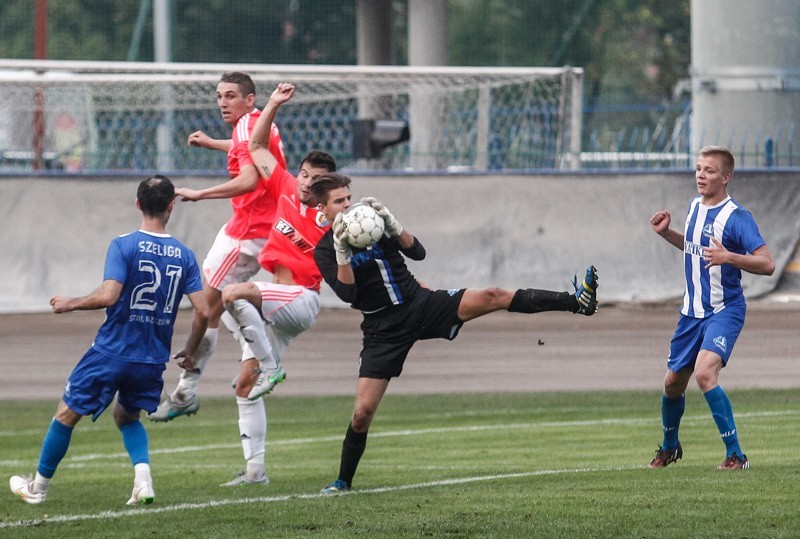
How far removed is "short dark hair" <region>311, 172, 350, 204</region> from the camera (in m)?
8.84

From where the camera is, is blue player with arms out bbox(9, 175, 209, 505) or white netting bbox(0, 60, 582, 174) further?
white netting bbox(0, 60, 582, 174)

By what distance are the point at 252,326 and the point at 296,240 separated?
25.8 inches

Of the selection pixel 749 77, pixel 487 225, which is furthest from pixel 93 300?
pixel 749 77

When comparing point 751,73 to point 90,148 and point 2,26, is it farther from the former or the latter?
point 2,26

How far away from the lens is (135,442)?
28.5 feet

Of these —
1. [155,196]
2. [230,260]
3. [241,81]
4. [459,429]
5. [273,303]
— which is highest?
[241,81]

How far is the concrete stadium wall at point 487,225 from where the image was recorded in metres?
20.0

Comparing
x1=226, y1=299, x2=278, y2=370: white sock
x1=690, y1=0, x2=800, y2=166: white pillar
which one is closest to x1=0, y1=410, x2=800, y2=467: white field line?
x1=226, y1=299, x2=278, y2=370: white sock

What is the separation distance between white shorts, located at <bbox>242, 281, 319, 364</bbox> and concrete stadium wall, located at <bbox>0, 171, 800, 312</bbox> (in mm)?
10141

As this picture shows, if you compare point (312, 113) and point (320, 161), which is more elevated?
point (320, 161)

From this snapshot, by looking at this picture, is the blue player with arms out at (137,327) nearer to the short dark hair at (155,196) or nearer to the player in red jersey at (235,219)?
the short dark hair at (155,196)

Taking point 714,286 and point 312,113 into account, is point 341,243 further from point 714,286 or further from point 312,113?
point 312,113

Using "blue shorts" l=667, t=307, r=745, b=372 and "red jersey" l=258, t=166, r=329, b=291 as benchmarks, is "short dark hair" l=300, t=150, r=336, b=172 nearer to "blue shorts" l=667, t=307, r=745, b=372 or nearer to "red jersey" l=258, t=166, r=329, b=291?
"red jersey" l=258, t=166, r=329, b=291

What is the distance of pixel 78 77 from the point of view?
2094 cm
